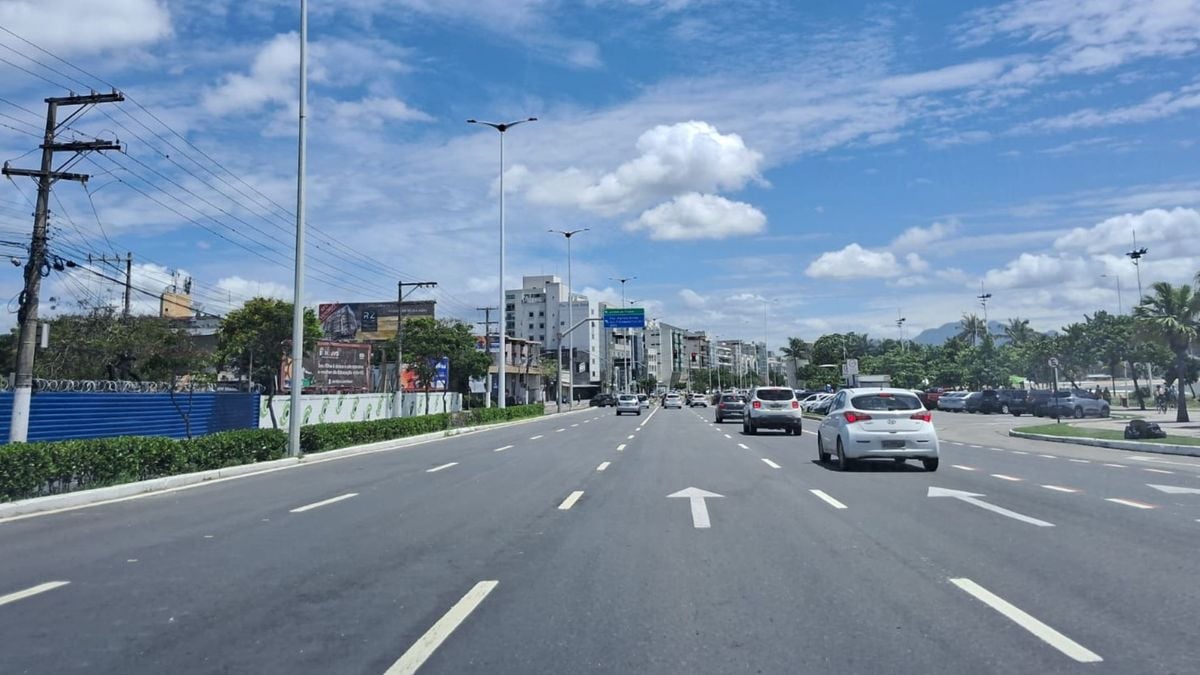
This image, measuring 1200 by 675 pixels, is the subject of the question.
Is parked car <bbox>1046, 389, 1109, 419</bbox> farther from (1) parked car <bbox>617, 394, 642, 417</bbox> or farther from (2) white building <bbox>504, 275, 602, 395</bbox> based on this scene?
(2) white building <bbox>504, 275, 602, 395</bbox>

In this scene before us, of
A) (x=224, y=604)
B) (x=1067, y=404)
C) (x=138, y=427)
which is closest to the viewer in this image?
(x=224, y=604)

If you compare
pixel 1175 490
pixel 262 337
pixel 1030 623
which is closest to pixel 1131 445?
pixel 1175 490

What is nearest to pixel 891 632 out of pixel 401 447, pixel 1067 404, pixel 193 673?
pixel 193 673

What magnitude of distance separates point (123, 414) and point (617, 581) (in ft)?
76.0

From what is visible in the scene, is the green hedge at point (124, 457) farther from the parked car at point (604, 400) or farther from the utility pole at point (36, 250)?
the parked car at point (604, 400)

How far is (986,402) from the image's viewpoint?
56.0 m

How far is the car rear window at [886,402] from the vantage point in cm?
1650

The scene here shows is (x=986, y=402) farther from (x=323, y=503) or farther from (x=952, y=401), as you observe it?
(x=323, y=503)

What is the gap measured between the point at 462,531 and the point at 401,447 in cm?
1939

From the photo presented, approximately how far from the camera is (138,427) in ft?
85.5

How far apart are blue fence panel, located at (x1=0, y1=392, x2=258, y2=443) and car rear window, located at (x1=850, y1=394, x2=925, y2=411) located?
782 inches

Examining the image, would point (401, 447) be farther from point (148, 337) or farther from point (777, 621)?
point (777, 621)

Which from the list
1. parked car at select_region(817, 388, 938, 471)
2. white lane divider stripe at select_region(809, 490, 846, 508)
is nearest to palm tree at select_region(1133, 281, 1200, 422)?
parked car at select_region(817, 388, 938, 471)

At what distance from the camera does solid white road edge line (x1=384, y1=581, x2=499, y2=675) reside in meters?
5.07
